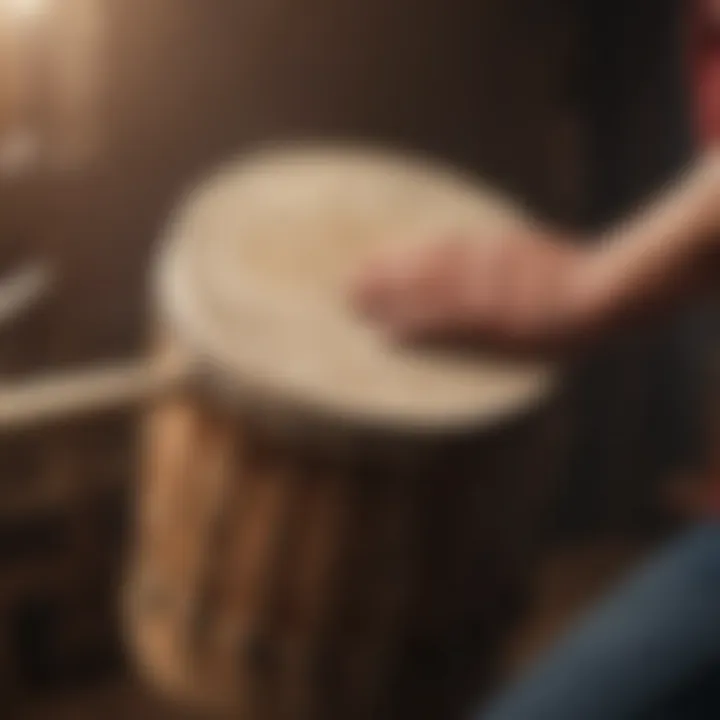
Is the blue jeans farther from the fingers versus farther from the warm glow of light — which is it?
the warm glow of light

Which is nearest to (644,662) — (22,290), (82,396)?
(82,396)

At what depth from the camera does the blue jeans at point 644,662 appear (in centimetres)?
65

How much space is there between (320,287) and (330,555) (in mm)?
137

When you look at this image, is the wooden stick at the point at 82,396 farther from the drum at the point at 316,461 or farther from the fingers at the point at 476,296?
the fingers at the point at 476,296

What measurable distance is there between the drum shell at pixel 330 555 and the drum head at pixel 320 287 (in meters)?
0.02

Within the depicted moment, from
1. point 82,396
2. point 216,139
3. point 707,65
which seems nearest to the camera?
point 82,396

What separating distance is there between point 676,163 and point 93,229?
1.47 feet

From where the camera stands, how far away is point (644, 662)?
25.6 inches

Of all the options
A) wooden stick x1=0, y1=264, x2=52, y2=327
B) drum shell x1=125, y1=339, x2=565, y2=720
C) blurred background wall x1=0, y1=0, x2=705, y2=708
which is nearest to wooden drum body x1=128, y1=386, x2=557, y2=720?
drum shell x1=125, y1=339, x2=565, y2=720

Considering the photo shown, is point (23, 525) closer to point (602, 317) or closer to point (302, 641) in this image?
point (302, 641)

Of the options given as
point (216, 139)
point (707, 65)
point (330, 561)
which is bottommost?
point (330, 561)

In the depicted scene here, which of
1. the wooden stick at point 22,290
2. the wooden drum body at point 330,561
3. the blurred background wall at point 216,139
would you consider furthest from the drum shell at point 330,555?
the blurred background wall at point 216,139

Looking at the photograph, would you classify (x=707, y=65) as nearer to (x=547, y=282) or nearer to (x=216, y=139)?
(x=547, y=282)

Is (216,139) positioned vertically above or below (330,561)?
above
